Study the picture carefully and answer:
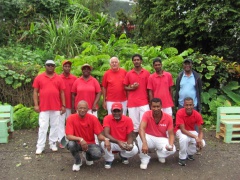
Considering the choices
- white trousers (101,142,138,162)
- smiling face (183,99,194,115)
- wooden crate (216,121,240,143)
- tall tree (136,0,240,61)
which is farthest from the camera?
tall tree (136,0,240,61)

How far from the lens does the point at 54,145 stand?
5812 mm

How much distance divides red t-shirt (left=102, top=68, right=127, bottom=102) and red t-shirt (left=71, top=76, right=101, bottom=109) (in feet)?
0.91

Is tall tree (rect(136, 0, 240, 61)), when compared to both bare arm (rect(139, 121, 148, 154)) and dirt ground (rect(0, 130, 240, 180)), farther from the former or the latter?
bare arm (rect(139, 121, 148, 154))

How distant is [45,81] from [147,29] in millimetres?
7560

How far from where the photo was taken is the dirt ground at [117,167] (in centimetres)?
477

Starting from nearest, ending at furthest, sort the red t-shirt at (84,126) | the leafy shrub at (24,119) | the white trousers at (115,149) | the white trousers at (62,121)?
the red t-shirt at (84,126) < the white trousers at (115,149) < the white trousers at (62,121) < the leafy shrub at (24,119)

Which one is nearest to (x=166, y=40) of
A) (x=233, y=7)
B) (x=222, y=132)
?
(x=233, y=7)

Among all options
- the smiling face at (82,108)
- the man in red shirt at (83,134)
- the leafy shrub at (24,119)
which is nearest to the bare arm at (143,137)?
the man in red shirt at (83,134)

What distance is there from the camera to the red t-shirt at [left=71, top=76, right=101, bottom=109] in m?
5.52

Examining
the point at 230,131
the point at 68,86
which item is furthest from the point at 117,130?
the point at 230,131

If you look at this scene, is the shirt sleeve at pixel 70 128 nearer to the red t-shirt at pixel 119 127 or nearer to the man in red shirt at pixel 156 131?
the red t-shirt at pixel 119 127

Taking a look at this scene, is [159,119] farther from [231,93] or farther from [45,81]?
[231,93]

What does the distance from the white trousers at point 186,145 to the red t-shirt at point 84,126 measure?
135 cm

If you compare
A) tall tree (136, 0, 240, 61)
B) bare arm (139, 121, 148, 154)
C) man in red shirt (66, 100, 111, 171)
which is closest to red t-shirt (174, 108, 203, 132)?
bare arm (139, 121, 148, 154)
